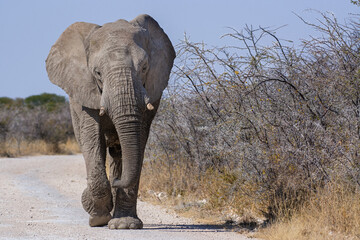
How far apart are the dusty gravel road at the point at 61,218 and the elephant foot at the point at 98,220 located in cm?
10

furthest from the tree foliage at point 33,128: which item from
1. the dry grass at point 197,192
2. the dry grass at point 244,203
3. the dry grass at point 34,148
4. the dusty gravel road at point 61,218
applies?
the dry grass at point 244,203

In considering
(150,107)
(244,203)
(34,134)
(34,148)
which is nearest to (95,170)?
(150,107)

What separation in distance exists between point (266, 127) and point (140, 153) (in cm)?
202

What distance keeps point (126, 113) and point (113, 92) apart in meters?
0.30

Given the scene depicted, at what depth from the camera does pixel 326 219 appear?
25.2ft

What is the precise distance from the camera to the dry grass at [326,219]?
7434 millimetres

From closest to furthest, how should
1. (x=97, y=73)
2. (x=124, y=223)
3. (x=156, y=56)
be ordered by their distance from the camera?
(x=97, y=73) < (x=124, y=223) < (x=156, y=56)

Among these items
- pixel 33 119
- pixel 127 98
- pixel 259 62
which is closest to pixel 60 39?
pixel 127 98

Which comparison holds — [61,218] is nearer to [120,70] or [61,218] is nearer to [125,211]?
[125,211]

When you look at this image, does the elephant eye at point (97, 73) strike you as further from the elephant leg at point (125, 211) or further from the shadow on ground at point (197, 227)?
the shadow on ground at point (197, 227)

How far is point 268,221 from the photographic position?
8.91 m

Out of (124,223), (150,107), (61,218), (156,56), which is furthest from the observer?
(61,218)

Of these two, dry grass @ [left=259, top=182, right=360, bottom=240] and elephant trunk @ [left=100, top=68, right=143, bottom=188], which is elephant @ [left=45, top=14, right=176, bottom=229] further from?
dry grass @ [left=259, top=182, right=360, bottom=240]

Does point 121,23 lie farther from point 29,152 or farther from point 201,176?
point 29,152
